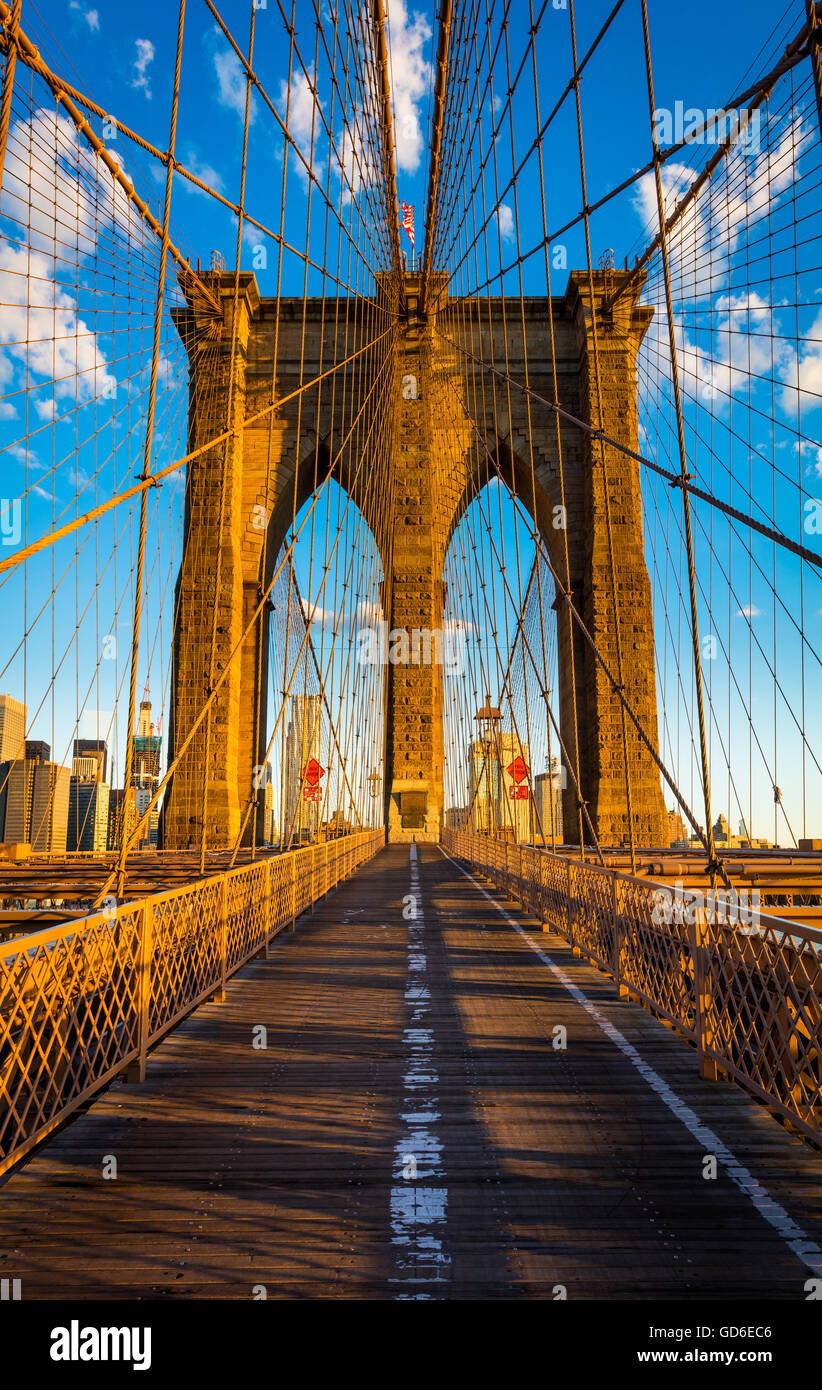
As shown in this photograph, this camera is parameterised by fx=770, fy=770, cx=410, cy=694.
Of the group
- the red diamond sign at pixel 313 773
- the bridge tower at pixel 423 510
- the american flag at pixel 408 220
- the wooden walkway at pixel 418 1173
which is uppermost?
→ the american flag at pixel 408 220

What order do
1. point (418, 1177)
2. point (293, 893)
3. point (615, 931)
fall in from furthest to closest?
point (293, 893) < point (615, 931) < point (418, 1177)

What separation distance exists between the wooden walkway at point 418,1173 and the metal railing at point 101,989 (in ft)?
0.65

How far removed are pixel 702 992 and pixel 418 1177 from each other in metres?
1.84

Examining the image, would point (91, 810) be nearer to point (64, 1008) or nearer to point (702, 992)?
point (64, 1008)

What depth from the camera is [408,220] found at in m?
35.6

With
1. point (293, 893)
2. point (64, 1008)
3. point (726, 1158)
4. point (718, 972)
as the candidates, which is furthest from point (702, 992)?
point (293, 893)

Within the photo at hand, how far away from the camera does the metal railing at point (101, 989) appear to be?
9.24 ft

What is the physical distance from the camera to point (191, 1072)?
413cm

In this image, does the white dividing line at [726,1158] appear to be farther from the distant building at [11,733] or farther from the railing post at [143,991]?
the distant building at [11,733]

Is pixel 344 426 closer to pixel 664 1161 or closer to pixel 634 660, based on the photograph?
pixel 634 660

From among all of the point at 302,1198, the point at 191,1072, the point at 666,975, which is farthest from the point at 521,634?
the point at 302,1198

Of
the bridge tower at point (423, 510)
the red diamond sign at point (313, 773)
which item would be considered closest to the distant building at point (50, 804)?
the bridge tower at point (423, 510)

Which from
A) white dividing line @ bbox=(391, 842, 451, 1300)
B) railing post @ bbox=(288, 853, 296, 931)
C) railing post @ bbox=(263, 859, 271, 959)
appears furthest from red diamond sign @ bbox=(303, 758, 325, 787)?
white dividing line @ bbox=(391, 842, 451, 1300)
